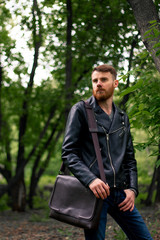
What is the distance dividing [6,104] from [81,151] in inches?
429

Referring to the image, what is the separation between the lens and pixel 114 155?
2.34 metres

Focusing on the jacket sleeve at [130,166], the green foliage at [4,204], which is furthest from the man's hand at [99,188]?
the green foliage at [4,204]

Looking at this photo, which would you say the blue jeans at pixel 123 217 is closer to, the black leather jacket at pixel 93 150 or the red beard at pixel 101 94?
the black leather jacket at pixel 93 150

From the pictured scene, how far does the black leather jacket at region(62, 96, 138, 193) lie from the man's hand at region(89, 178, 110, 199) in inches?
1.5

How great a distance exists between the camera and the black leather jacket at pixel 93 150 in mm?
2199

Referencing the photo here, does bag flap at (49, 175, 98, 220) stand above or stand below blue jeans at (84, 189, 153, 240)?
above

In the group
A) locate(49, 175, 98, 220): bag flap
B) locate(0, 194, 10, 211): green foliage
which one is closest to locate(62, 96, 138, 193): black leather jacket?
locate(49, 175, 98, 220): bag flap

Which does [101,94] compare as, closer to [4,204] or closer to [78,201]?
[78,201]

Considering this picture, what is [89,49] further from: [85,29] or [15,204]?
[15,204]

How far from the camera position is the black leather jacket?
220cm

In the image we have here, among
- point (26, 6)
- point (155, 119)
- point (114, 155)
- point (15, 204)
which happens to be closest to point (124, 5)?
point (26, 6)

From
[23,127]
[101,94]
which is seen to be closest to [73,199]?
[101,94]

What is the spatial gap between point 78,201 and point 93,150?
421 mm

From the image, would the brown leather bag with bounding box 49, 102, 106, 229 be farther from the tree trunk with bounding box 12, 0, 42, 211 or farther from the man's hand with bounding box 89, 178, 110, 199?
the tree trunk with bounding box 12, 0, 42, 211
